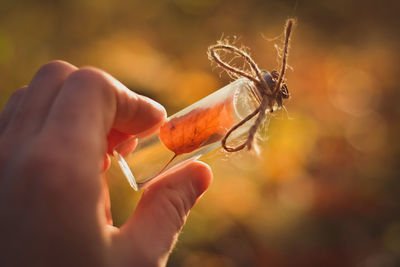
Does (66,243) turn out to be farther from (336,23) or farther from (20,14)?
(336,23)

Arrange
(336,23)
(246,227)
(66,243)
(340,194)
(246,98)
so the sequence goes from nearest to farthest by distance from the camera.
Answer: (66,243) < (246,98) < (246,227) < (340,194) < (336,23)

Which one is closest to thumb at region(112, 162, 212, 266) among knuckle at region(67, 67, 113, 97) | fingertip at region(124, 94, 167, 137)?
fingertip at region(124, 94, 167, 137)

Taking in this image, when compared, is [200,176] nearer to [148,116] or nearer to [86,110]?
[148,116]

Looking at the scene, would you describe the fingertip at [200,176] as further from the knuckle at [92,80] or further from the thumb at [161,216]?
the knuckle at [92,80]

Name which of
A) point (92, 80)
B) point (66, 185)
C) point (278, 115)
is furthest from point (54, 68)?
point (278, 115)

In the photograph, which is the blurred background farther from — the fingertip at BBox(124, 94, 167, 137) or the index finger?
the index finger

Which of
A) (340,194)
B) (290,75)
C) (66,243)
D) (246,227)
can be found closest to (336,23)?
(290,75)
